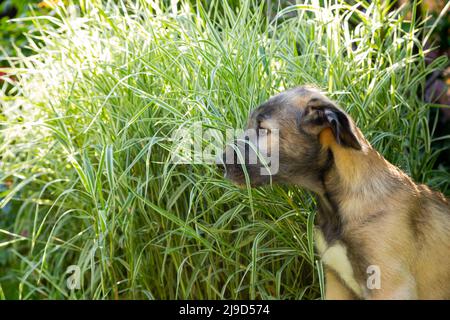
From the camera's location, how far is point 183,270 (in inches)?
147

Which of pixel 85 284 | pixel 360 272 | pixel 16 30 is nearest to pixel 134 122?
pixel 85 284

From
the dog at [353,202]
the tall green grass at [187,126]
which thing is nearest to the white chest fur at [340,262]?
the dog at [353,202]

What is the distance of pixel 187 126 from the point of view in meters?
3.40

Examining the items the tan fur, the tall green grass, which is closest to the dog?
the tan fur

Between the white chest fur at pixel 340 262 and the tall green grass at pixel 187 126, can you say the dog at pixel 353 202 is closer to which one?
the white chest fur at pixel 340 262

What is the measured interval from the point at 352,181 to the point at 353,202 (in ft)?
0.28

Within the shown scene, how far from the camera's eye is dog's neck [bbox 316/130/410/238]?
292 centimetres

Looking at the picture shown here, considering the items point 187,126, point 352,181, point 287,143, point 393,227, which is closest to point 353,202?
point 352,181

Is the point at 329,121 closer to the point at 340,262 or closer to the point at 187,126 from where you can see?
the point at 340,262

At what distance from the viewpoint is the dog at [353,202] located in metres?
2.82

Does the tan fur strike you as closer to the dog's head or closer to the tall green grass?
Result: the dog's head

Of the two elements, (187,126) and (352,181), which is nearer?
(352,181)
